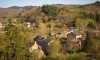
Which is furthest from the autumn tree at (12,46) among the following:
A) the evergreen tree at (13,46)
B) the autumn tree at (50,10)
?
the autumn tree at (50,10)

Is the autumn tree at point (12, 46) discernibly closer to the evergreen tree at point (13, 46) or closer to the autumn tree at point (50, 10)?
the evergreen tree at point (13, 46)

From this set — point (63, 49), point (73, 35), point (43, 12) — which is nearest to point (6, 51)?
point (63, 49)

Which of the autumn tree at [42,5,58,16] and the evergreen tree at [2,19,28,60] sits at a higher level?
the evergreen tree at [2,19,28,60]

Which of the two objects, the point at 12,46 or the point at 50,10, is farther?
the point at 50,10

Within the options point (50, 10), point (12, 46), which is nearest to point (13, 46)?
point (12, 46)

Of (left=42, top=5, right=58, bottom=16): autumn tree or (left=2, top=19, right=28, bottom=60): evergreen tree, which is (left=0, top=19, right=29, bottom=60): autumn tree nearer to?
(left=2, top=19, right=28, bottom=60): evergreen tree

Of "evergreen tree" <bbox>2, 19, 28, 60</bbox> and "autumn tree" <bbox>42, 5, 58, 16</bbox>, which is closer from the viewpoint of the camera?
"evergreen tree" <bbox>2, 19, 28, 60</bbox>

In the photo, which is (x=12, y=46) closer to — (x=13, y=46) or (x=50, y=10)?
(x=13, y=46)

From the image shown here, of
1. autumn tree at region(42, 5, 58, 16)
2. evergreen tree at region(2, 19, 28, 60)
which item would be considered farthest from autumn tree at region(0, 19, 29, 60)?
autumn tree at region(42, 5, 58, 16)

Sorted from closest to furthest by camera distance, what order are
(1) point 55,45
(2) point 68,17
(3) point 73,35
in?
(1) point 55,45 < (3) point 73,35 < (2) point 68,17

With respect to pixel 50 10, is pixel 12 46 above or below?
above

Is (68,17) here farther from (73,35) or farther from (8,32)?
(8,32)
